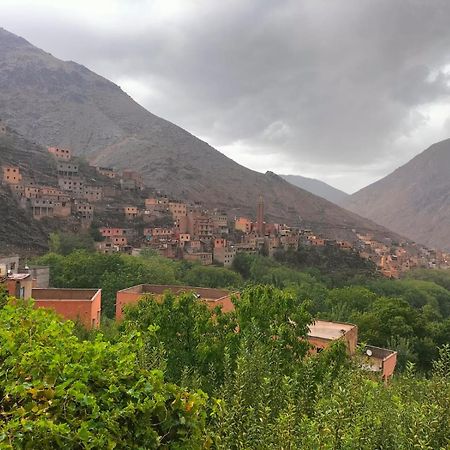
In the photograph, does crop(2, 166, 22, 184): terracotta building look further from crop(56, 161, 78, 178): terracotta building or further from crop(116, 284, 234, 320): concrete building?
crop(116, 284, 234, 320): concrete building

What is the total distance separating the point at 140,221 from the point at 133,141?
3283 inches

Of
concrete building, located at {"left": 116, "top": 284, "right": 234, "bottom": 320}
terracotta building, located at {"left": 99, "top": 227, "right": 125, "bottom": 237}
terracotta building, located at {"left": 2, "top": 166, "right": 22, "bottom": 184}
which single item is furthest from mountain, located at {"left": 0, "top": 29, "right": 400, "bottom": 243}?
concrete building, located at {"left": 116, "top": 284, "right": 234, "bottom": 320}

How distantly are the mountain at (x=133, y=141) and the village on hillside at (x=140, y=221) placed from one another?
3212cm

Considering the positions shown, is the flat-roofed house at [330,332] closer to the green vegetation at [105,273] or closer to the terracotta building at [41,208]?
the green vegetation at [105,273]

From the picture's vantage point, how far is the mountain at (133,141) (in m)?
124

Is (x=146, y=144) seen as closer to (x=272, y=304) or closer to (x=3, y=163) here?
(x=3, y=163)

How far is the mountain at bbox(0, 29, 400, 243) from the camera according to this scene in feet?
407

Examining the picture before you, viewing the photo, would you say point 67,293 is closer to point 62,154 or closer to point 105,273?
point 105,273

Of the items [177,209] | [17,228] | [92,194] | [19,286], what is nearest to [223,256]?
[177,209]

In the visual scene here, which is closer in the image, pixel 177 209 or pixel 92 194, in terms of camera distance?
pixel 92 194

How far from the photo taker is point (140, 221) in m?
69.3

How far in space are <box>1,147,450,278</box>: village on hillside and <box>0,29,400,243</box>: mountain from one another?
32118 millimetres

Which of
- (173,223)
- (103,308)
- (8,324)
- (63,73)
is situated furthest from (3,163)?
(63,73)

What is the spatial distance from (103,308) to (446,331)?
900 inches
